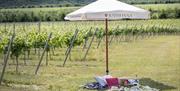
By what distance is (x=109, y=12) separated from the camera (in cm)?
1788

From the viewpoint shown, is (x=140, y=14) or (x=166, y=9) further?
(x=166, y=9)

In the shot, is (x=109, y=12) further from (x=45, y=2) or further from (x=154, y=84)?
(x=45, y=2)

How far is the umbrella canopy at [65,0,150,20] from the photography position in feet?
58.9

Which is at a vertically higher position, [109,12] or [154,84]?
[109,12]

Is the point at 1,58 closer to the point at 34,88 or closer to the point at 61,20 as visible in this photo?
the point at 34,88

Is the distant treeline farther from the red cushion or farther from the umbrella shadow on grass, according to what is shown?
the red cushion

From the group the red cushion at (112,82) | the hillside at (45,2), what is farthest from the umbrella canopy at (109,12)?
the hillside at (45,2)

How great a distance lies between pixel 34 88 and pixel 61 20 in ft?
296

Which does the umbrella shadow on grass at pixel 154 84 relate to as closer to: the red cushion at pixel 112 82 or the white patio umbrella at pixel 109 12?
the red cushion at pixel 112 82

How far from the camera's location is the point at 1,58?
28.5 metres

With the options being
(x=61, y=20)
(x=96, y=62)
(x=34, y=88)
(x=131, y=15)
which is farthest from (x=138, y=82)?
(x=61, y=20)

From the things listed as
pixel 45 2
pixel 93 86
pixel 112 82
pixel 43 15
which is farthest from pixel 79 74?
pixel 45 2

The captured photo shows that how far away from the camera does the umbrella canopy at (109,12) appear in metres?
17.9

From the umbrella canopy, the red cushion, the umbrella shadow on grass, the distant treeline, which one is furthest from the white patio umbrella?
the distant treeline
